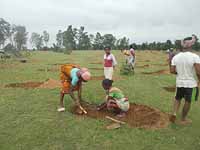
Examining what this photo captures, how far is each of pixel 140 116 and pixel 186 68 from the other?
164 cm

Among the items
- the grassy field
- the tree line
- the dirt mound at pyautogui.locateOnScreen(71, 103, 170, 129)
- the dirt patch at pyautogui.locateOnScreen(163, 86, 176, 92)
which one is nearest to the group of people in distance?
the dirt mound at pyautogui.locateOnScreen(71, 103, 170, 129)

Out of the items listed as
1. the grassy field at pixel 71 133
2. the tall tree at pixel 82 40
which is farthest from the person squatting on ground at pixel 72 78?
the tall tree at pixel 82 40

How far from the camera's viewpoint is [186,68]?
5.71 meters

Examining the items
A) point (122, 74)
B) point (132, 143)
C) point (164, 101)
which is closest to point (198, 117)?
point (164, 101)

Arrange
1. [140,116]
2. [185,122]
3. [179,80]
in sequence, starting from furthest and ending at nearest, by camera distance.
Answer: [140,116] < [185,122] < [179,80]

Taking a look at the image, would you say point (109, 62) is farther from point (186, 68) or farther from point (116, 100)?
point (186, 68)

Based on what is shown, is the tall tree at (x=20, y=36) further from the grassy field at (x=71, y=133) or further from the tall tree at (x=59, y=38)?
the grassy field at (x=71, y=133)

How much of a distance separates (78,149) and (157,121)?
2.12m

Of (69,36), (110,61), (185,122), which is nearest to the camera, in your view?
(185,122)

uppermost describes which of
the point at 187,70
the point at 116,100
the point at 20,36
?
the point at 20,36

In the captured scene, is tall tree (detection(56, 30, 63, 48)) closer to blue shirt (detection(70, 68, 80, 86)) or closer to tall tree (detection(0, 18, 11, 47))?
tall tree (detection(0, 18, 11, 47))

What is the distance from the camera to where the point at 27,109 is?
701 centimetres

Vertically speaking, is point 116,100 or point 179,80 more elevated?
point 179,80

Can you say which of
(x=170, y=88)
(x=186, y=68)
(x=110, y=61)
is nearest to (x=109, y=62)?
(x=110, y=61)
